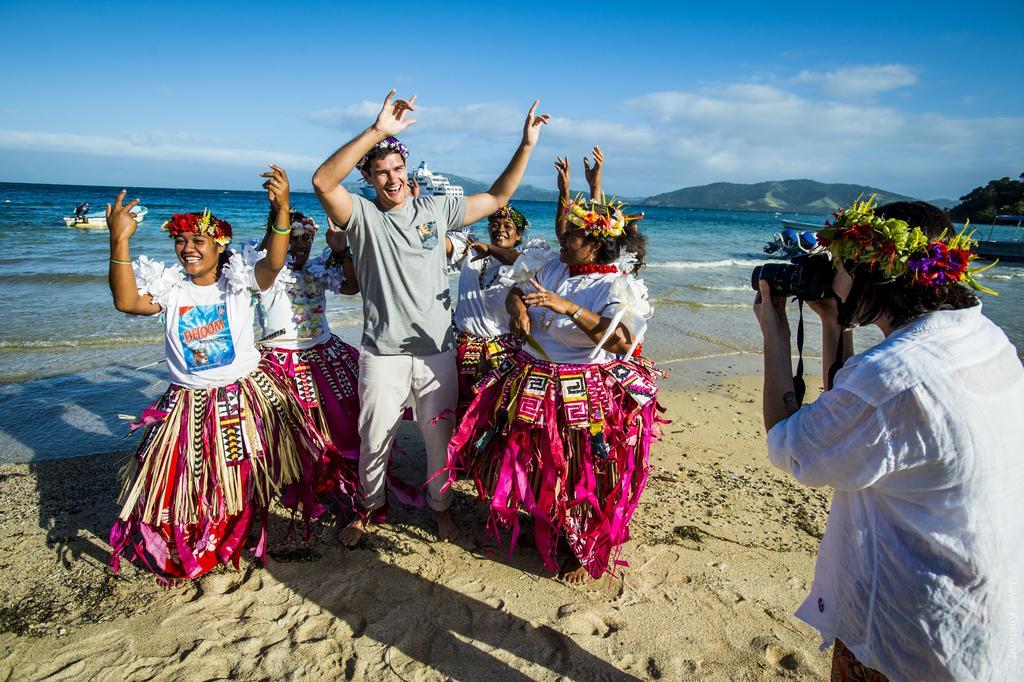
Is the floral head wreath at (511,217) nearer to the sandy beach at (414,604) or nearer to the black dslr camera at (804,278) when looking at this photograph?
the sandy beach at (414,604)

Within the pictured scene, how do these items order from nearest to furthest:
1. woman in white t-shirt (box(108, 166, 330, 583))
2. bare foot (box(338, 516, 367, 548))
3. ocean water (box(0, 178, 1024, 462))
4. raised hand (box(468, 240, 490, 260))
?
1. woman in white t-shirt (box(108, 166, 330, 583))
2. bare foot (box(338, 516, 367, 548))
3. raised hand (box(468, 240, 490, 260))
4. ocean water (box(0, 178, 1024, 462))

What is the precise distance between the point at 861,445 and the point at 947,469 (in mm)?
180

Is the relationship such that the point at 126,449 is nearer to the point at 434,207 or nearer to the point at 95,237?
the point at 434,207

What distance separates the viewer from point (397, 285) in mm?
3182

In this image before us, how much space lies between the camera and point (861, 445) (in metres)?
1.44

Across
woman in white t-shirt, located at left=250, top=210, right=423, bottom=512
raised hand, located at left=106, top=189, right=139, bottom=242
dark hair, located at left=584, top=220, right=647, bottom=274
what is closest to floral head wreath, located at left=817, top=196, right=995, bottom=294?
dark hair, located at left=584, top=220, right=647, bottom=274

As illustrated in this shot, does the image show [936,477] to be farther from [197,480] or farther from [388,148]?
[197,480]

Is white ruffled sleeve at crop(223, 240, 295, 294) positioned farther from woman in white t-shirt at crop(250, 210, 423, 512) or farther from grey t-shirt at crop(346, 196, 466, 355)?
grey t-shirt at crop(346, 196, 466, 355)

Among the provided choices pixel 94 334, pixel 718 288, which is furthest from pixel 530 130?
pixel 718 288

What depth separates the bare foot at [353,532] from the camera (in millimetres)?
3463

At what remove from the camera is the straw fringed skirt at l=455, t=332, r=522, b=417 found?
3.60m

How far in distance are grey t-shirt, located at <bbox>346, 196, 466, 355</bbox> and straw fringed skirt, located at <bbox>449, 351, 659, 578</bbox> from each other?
46cm

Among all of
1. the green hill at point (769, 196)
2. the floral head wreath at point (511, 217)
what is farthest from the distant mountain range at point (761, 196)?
the floral head wreath at point (511, 217)

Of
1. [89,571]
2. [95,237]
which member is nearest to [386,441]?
[89,571]
